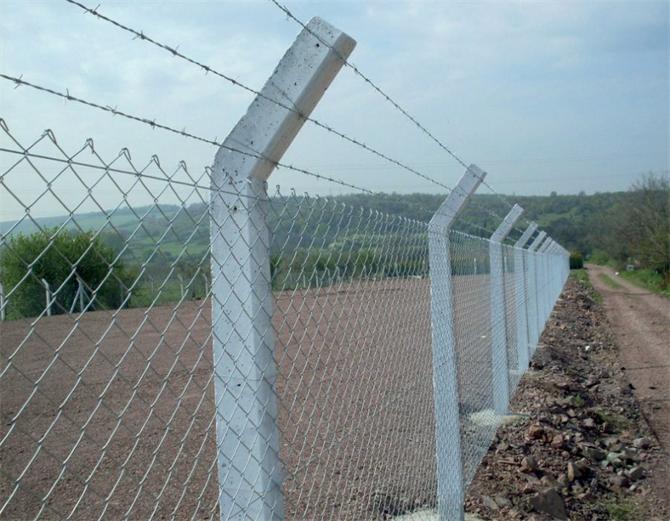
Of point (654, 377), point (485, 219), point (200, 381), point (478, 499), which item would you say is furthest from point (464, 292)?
point (654, 377)

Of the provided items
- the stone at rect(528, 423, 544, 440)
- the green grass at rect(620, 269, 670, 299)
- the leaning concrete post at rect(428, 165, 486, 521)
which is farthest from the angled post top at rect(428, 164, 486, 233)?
the green grass at rect(620, 269, 670, 299)

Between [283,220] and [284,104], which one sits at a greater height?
[284,104]

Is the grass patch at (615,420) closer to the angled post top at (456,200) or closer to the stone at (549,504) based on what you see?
the stone at (549,504)

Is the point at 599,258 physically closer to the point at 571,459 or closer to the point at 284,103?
the point at 571,459

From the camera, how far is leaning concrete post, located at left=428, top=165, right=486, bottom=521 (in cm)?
403

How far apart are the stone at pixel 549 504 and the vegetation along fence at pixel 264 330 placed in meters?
0.48

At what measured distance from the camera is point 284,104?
81.7 inches

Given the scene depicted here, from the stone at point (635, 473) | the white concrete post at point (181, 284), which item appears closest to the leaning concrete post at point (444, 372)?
the white concrete post at point (181, 284)

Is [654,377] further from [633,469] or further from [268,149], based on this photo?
[268,149]

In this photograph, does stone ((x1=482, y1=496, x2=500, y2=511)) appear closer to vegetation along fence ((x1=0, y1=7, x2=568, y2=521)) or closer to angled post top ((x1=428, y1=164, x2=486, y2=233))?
vegetation along fence ((x1=0, y1=7, x2=568, y2=521))

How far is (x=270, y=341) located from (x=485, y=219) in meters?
5.99

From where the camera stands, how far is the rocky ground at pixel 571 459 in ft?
17.4

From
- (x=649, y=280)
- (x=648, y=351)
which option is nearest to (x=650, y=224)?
(x=649, y=280)

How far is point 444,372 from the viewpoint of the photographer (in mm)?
4223
